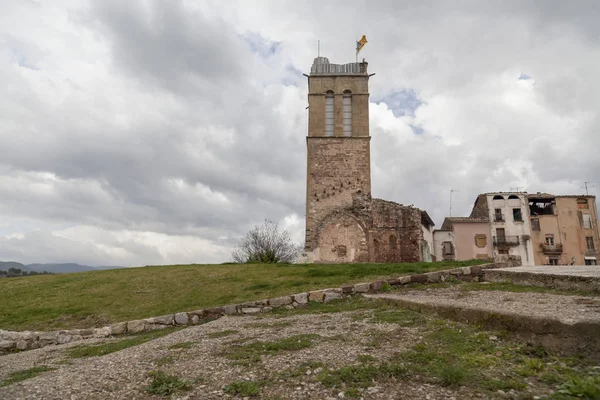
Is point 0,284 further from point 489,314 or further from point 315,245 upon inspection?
point 489,314

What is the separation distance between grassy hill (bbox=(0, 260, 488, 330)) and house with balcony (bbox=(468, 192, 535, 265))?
37975mm

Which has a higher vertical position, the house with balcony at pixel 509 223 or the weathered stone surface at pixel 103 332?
the house with balcony at pixel 509 223

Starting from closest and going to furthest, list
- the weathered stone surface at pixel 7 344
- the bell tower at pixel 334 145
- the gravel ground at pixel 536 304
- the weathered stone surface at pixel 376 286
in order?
the gravel ground at pixel 536 304 → the weathered stone surface at pixel 7 344 → the weathered stone surface at pixel 376 286 → the bell tower at pixel 334 145

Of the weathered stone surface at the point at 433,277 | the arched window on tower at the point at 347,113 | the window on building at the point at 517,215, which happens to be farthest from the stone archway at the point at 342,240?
the window on building at the point at 517,215

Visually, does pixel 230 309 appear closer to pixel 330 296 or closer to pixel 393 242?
pixel 330 296

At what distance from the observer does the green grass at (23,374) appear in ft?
23.5

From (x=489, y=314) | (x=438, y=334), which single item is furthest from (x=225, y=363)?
A: (x=489, y=314)

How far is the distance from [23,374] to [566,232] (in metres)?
59.1

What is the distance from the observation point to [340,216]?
95.1 feet

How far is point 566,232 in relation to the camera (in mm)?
51188

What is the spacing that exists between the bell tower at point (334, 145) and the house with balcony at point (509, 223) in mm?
30118

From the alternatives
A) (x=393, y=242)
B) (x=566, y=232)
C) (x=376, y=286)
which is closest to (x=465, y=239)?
(x=566, y=232)

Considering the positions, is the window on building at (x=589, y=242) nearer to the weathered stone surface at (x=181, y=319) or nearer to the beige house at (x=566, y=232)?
the beige house at (x=566, y=232)

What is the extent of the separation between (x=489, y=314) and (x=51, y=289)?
2059 cm
